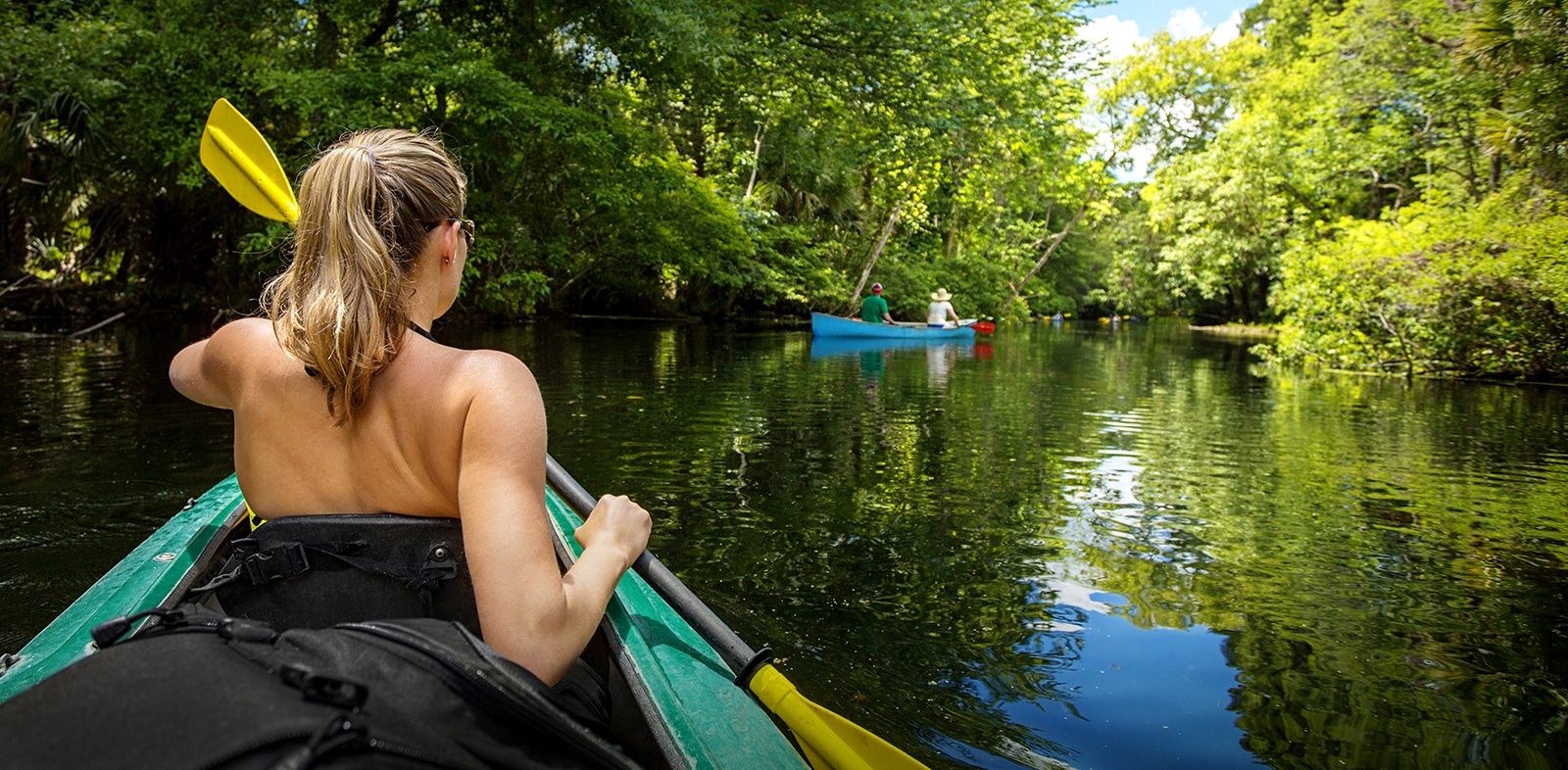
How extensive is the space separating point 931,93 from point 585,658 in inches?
490

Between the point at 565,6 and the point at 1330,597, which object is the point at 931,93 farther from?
the point at 1330,597

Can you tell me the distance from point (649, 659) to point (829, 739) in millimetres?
407

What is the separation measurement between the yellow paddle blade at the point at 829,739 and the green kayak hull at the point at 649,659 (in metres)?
0.05

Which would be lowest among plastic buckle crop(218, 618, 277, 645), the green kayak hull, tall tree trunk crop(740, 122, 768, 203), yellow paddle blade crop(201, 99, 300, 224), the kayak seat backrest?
the green kayak hull

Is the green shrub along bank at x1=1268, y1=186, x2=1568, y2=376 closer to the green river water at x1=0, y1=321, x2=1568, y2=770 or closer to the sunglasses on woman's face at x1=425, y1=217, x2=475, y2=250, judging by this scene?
the green river water at x1=0, y1=321, x2=1568, y2=770

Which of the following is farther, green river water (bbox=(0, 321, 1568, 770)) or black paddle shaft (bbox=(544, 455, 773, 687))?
green river water (bbox=(0, 321, 1568, 770))

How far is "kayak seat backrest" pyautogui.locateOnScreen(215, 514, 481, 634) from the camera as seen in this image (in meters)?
1.55

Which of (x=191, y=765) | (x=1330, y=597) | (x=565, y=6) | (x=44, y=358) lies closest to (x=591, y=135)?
(x=565, y=6)

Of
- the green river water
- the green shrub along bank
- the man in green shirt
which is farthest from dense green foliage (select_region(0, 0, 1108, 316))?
the green shrub along bank

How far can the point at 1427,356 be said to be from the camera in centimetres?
1356

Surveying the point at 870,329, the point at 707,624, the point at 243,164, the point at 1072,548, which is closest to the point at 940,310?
the point at 870,329

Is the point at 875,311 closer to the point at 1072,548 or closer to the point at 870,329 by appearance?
the point at 870,329

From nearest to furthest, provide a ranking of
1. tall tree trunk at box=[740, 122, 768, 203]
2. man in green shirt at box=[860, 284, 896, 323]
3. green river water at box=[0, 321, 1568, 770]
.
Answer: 1. green river water at box=[0, 321, 1568, 770]
2. tall tree trunk at box=[740, 122, 768, 203]
3. man in green shirt at box=[860, 284, 896, 323]

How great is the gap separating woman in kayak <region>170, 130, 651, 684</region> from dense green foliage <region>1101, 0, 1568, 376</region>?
38.0 ft
